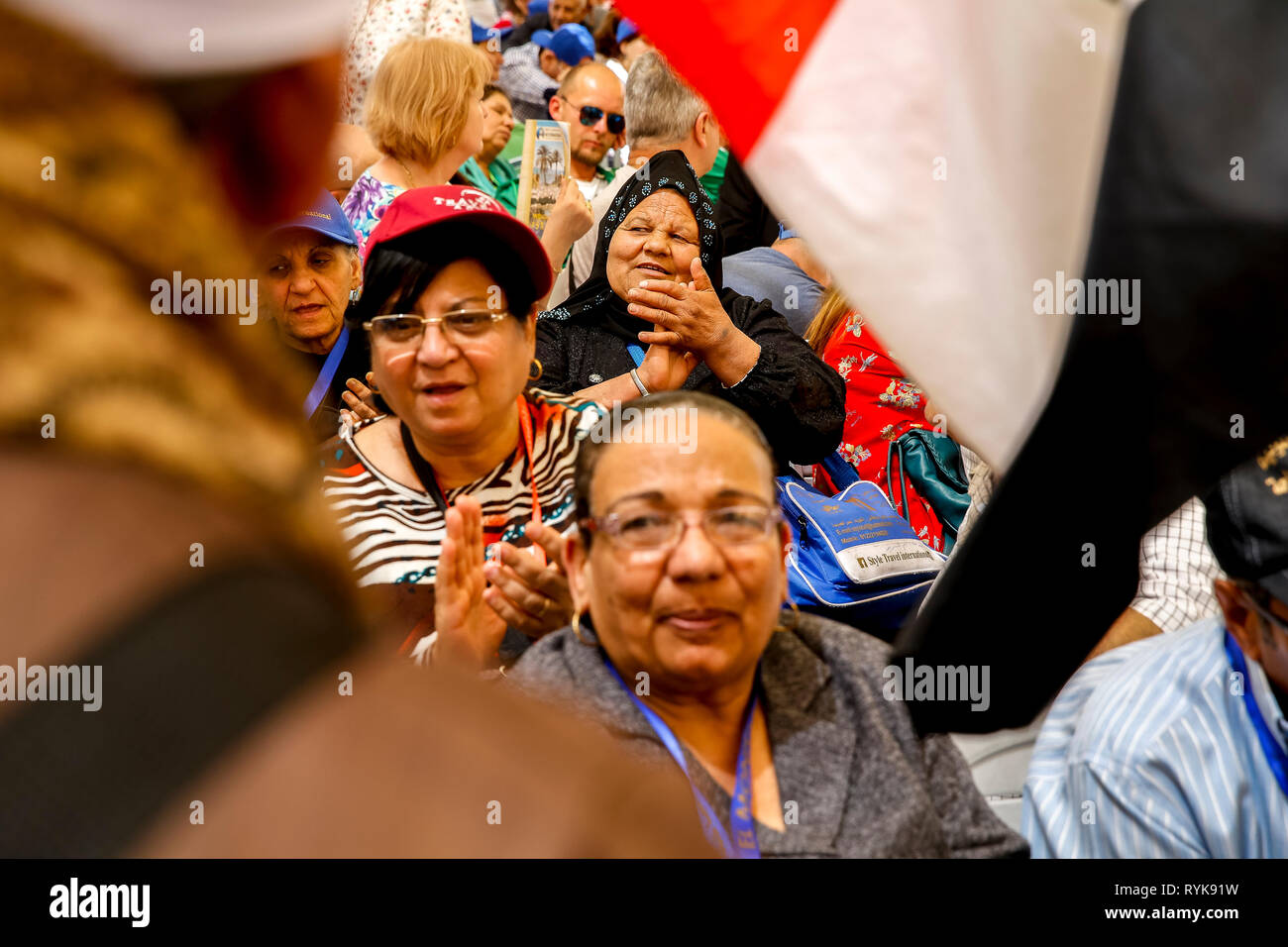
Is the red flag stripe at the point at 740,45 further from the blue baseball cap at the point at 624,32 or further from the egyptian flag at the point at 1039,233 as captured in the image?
the blue baseball cap at the point at 624,32

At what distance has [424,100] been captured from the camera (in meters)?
2.95

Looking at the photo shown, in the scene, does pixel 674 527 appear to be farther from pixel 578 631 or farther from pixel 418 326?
pixel 418 326

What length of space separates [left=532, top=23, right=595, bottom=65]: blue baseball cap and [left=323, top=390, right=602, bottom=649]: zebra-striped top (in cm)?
500

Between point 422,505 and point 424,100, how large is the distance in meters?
1.18

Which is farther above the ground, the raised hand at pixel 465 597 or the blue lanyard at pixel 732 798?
the raised hand at pixel 465 597

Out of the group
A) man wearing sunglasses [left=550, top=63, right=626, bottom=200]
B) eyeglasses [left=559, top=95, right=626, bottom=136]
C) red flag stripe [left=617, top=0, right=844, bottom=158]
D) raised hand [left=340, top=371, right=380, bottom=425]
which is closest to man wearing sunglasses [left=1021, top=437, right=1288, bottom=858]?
red flag stripe [left=617, top=0, right=844, bottom=158]

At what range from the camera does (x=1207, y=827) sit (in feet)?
5.90

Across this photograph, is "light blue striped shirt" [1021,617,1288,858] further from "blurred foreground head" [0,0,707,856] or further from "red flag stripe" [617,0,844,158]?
"blurred foreground head" [0,0,707,856]

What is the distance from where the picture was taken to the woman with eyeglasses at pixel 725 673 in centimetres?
176

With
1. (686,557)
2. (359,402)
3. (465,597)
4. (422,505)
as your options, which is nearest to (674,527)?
(686,557)

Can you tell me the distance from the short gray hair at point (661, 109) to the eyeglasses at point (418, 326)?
1.42 meters

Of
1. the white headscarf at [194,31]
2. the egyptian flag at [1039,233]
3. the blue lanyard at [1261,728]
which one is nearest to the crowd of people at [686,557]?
the blue lanyard at [1261,728]
